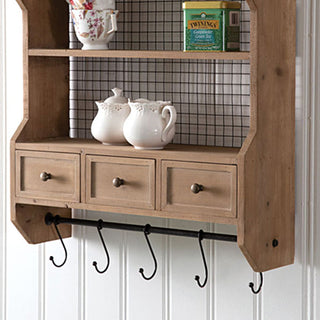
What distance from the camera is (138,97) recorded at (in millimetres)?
1891

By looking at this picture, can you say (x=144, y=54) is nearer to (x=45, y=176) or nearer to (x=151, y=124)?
(x=151, y=124)

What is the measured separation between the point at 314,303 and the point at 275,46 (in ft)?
2.00

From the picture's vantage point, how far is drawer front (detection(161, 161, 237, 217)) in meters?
1.57

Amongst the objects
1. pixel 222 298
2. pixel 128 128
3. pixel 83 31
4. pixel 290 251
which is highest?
pixel 83 31

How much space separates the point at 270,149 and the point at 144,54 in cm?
36

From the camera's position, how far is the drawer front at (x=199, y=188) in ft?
5.15

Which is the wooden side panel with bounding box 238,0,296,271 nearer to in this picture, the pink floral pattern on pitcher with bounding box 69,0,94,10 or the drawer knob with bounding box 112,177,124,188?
the drawer knob with bounding box 112,177,124,188

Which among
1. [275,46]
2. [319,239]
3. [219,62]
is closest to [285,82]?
[275,46]

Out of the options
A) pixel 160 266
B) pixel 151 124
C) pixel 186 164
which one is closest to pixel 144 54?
pixel 151 124

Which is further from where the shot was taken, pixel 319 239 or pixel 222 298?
pixel 222 298

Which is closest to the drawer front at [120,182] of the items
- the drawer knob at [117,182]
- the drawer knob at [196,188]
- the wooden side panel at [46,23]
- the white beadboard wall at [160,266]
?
the drawer knob at [117,182]

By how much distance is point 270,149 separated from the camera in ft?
5.27

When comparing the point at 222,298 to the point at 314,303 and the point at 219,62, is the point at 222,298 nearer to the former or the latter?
the point at 314,303

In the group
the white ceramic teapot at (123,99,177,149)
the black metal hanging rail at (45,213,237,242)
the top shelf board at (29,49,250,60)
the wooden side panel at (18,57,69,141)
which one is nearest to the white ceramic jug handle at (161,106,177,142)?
the white ceramic teapot at (123,99,177,149)
